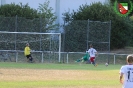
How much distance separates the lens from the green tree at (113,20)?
178 ft

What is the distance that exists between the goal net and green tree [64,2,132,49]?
26.0 feet

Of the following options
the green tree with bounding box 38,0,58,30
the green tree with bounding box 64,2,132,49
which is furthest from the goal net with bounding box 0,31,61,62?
the green tree with bounding box 64,2,132,49

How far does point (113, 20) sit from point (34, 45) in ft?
35.6

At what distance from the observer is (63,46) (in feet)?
158

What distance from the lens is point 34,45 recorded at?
47.6m

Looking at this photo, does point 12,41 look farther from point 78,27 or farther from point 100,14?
point 100,14

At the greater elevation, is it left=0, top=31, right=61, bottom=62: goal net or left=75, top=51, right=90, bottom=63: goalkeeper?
left=0, top=31, right=61, bottom=62: goal net

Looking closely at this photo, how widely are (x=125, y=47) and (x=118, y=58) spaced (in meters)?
6.02

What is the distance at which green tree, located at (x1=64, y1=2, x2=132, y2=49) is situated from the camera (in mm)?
54125

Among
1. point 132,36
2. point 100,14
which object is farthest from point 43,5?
point 132,36

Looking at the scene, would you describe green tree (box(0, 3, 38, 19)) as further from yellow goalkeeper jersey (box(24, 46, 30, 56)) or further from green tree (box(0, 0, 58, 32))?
yellow goalkeeper jersey (box(24, 46, 30, 56))

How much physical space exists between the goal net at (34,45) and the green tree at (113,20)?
7.94 meters

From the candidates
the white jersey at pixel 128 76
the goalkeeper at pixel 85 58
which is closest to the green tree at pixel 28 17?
the goalkeeper at pixel 85 58

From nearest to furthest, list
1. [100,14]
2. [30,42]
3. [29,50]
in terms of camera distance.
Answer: [29,50], [30,42], [100,14]
